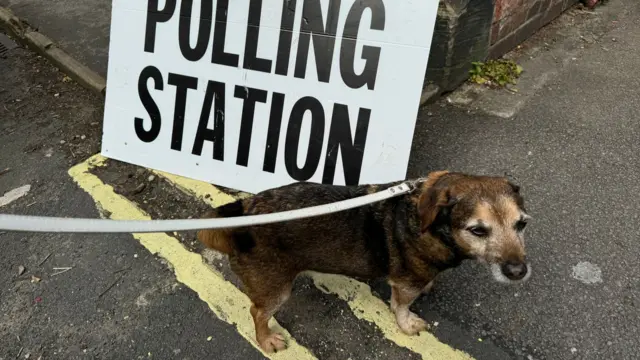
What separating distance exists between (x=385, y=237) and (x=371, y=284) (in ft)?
2.28

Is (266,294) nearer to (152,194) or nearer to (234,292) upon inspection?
(234,292)

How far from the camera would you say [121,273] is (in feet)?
10.2

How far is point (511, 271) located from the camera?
2021mm

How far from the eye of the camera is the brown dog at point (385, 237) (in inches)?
80.3

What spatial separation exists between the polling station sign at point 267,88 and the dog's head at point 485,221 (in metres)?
1.13

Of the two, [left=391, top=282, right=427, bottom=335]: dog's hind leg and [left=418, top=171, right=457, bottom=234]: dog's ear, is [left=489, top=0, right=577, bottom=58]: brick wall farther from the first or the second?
[left=391, top=282, right=427, bottom=335]: dog's hind leg

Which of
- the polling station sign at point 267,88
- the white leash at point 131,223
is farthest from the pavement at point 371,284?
the white leash at point 131,223

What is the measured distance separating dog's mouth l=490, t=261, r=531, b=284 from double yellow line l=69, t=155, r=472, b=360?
0.74 meters

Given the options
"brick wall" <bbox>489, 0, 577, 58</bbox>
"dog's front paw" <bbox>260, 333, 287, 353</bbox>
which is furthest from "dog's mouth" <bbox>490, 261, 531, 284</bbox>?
"brick wall" <bbox>489, 0, 577, 58</bbox>

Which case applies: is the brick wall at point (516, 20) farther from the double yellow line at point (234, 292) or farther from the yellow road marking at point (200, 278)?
the yellow road marking at point (200, 278)

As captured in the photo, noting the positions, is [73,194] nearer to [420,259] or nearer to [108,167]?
[108,167]

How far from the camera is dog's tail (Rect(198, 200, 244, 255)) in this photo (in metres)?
2.28

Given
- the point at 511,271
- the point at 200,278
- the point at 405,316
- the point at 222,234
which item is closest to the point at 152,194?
the point at 200,278

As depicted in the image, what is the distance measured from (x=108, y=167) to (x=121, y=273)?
4.21 ft
